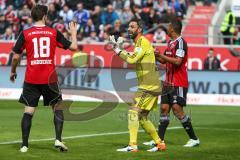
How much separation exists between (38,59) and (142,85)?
1.93 meters

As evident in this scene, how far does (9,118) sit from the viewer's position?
19516 mm

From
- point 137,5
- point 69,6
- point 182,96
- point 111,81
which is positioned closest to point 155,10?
point 137,5

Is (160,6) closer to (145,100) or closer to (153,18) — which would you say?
(153,18)

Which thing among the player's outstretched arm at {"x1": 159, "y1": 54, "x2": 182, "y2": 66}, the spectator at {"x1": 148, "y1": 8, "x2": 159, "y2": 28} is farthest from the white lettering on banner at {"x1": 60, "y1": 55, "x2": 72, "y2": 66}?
the player's outstretched arm at {"x1": 159, "y1": 54, "x2": 182, "y2": 66}

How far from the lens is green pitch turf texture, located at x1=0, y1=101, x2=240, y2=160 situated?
42.2 feet

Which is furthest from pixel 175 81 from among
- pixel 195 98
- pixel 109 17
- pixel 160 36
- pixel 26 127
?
pixel 109 17

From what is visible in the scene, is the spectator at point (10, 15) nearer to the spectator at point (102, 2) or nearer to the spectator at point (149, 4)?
the spectator at point (102, 2)

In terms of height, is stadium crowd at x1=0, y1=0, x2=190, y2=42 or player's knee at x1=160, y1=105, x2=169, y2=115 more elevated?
stadium crowd at x1=0, y1=0, x2=190, y2=42

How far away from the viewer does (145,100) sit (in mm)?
13469

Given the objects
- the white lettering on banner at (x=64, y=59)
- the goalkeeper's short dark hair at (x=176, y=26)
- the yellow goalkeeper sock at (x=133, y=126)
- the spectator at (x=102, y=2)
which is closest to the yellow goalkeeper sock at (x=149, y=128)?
the yellow goalkeeper sock at (x=133, y=126)

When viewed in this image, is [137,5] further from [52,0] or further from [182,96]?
[182,96]

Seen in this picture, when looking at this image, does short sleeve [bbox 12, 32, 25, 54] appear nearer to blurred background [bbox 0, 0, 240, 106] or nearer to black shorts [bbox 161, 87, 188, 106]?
black shorts [bbox 161, 87, 188, 106]

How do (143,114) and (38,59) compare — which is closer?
(38,59)

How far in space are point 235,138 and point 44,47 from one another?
505 cm
